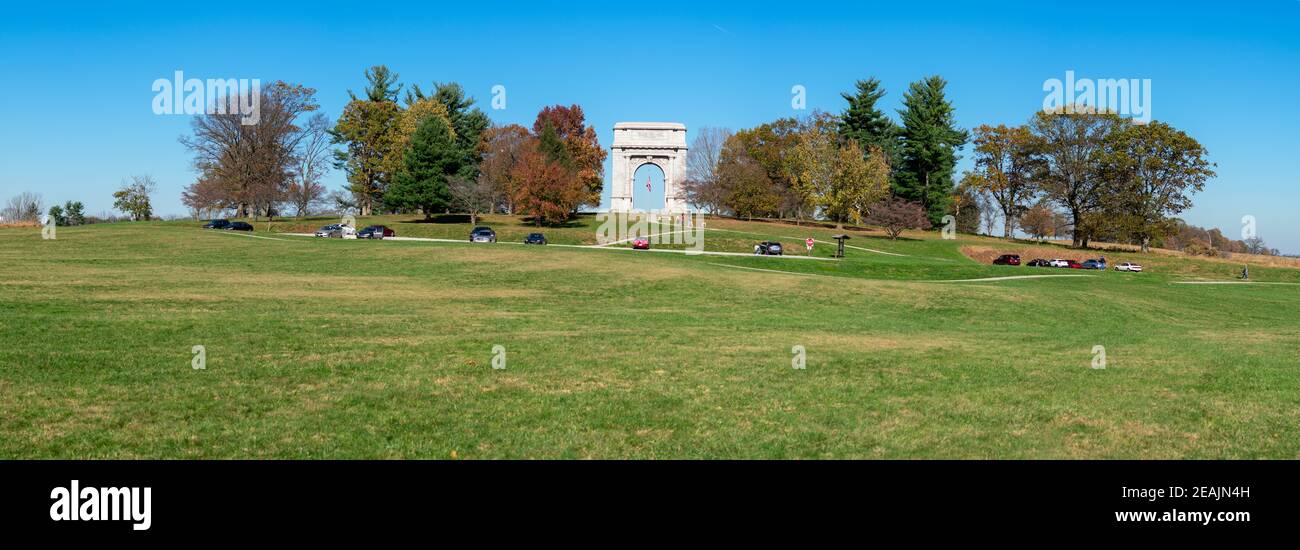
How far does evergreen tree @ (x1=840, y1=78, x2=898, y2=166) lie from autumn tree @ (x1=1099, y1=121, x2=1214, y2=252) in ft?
82.6

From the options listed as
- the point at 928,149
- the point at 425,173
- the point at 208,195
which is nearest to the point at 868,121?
the point at 928,149

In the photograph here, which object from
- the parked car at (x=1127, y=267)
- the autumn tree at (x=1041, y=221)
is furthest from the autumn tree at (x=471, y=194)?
the autumn tree at (x=1041, y=221)

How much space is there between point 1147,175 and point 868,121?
31.8 m

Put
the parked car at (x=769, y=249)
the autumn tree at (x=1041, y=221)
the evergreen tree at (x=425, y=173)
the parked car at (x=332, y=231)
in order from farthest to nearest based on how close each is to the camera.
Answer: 1. the autumn tree at (x=1041, y=221)
2. the evergreen tree at (x=425, y=173)
3. the parked car at (x=332, y=231)
4. the parked car at (x=769, y=249)

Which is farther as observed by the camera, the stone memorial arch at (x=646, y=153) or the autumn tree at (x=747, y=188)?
the stone memorial arch at (x=646, y=153)

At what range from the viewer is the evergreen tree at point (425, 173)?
3103 inches

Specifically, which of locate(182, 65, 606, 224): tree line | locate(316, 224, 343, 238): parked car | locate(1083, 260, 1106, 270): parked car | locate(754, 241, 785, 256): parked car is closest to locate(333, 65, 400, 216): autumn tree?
locate(182, 65, 606, 224): tree line

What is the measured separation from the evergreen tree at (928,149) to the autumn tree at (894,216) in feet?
28.3

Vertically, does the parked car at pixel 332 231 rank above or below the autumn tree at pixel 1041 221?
below

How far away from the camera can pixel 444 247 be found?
42.6m

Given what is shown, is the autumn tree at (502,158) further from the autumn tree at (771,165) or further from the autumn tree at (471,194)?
the autumn tree at (771,165)

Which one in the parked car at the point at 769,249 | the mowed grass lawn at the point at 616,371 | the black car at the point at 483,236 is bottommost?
the mowed grass lawn at the point at 616,371
